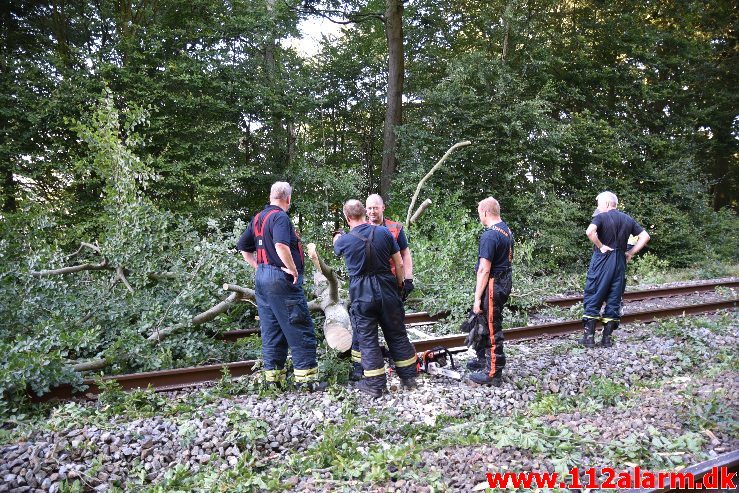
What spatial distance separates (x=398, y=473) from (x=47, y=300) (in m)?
5.28

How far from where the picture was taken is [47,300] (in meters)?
6.59

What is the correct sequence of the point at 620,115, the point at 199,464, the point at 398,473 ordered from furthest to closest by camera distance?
the point at 620,115 → the point at 199,464 → the point at 398,473

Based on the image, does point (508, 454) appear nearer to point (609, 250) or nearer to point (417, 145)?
point (609, 250)

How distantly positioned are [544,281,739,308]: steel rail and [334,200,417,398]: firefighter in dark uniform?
5252mm

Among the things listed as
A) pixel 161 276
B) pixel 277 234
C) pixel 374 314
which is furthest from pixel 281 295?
pixel 161 276

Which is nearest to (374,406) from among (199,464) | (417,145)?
(199,464)

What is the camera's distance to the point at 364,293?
5.38 meters

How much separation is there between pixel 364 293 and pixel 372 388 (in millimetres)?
1010

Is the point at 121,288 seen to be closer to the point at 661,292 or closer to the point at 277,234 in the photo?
the point at 277,234

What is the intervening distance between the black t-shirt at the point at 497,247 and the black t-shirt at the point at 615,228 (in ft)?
7.22

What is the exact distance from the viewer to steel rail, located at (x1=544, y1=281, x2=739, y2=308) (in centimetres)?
996

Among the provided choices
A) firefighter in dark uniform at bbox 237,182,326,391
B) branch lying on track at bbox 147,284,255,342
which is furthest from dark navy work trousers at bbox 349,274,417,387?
branch lying on track at bbox 147,284,255,342

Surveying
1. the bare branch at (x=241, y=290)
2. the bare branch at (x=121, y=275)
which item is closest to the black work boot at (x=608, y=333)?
the bare branch at (x=241, y=290)

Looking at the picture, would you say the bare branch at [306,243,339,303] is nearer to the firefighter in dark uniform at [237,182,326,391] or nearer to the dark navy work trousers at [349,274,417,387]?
the firefighter in dark uniform at [237,182,326,391]
